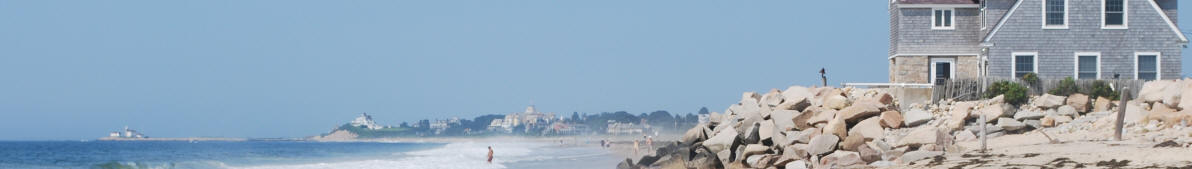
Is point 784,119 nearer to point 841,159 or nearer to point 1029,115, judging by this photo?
point 841,159

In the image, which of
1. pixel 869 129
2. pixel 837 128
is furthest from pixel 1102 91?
pixel 837 128

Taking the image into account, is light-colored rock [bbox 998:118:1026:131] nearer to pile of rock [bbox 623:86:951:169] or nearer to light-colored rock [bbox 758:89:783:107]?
pile of rock [bbox 623:86:951:169]

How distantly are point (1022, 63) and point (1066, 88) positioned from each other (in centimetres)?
352

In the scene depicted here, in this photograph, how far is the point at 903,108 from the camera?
3338 centimetres

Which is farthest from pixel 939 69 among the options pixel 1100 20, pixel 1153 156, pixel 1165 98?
pixel 1153 156

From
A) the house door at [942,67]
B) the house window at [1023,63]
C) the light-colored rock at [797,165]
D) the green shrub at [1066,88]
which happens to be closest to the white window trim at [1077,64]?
the house window at [1023,63]

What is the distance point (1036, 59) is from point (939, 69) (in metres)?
2.68

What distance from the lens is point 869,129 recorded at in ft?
98.6

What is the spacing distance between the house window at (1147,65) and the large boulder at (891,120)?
8.45 m

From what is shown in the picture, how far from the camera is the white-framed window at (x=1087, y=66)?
116 ft

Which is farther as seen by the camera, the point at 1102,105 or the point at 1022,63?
the point at 1022,63

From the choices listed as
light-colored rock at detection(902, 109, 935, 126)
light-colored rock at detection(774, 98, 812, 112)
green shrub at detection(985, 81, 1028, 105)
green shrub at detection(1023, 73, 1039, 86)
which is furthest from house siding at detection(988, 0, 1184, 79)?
light-colored rock at detection(902, 109, 935, 126)

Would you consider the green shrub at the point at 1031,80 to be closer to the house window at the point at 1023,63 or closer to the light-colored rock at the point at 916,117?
the house window at the point at 1023,63

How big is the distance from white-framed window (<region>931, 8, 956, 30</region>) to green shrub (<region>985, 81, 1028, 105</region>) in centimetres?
469
